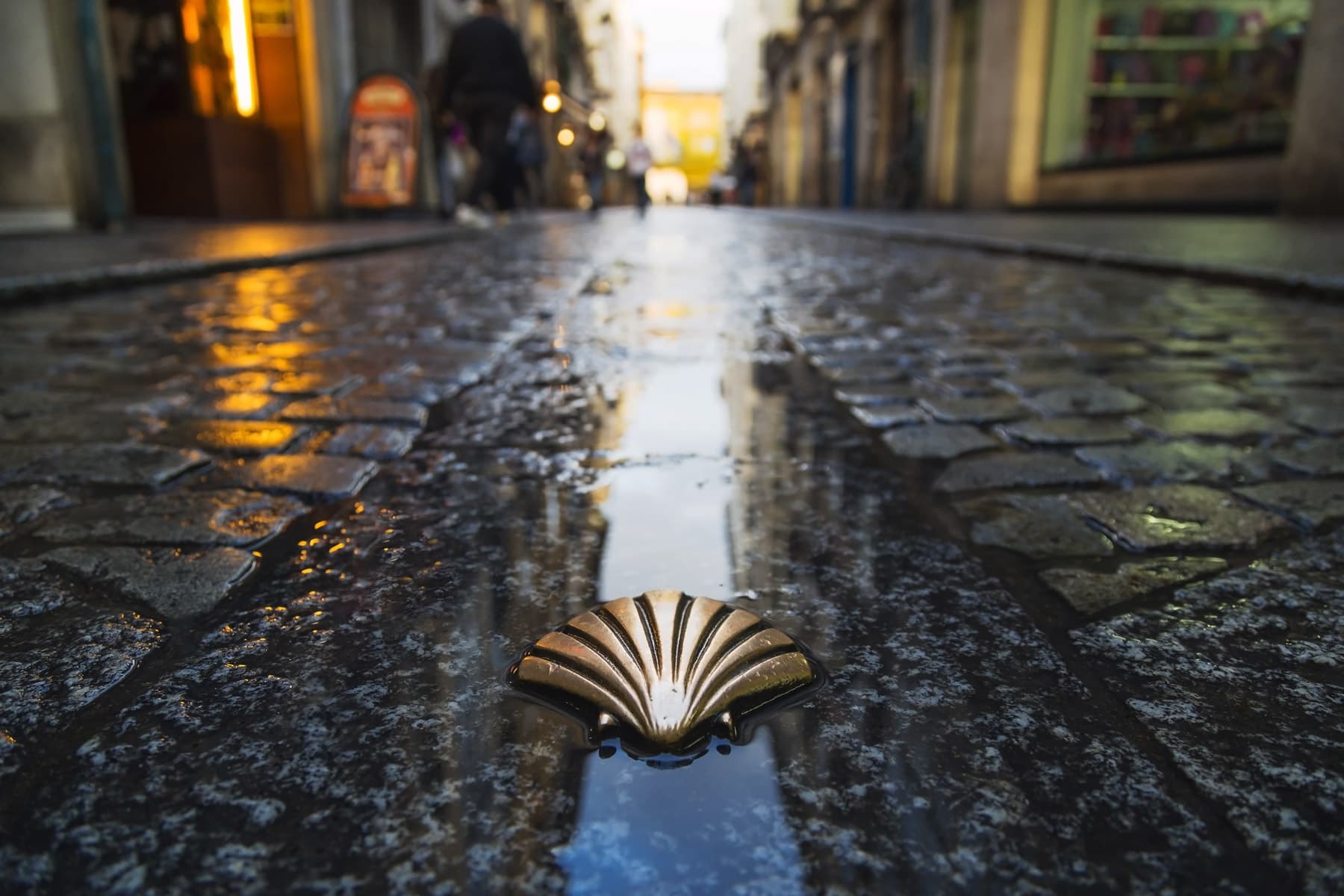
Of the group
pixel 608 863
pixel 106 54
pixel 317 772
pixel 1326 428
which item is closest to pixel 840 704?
pixel 608 863

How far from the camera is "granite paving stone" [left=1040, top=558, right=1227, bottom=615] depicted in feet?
3.83

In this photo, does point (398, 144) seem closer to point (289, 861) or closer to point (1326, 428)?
point (1326, 428)

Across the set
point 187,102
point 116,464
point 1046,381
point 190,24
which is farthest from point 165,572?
point 190,24

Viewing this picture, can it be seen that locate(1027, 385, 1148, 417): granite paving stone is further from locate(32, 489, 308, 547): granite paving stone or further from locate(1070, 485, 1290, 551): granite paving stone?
locate(32, 489, 308, 547): granite paving stone

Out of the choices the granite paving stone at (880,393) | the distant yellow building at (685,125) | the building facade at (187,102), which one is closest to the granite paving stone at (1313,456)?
the granite paving stone at (880,393)

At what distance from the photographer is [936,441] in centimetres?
196

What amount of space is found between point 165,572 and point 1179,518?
4.62 ft

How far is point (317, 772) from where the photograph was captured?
811 mm

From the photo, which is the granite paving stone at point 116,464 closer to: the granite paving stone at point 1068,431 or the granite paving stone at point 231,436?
the granite paving stone at point 231,436

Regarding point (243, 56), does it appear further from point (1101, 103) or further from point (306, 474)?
point (306, 474)

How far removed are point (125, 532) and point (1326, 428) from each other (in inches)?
86.8

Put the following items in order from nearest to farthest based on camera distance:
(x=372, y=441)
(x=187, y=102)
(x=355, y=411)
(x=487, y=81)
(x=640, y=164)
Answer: (x=372, y=441) → (x=355, y=411) → (x=487, y=81) → (x=187, y=102) → (x=640, y=164)

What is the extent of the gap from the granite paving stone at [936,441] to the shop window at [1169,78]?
8.87 m

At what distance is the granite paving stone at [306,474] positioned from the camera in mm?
1606
